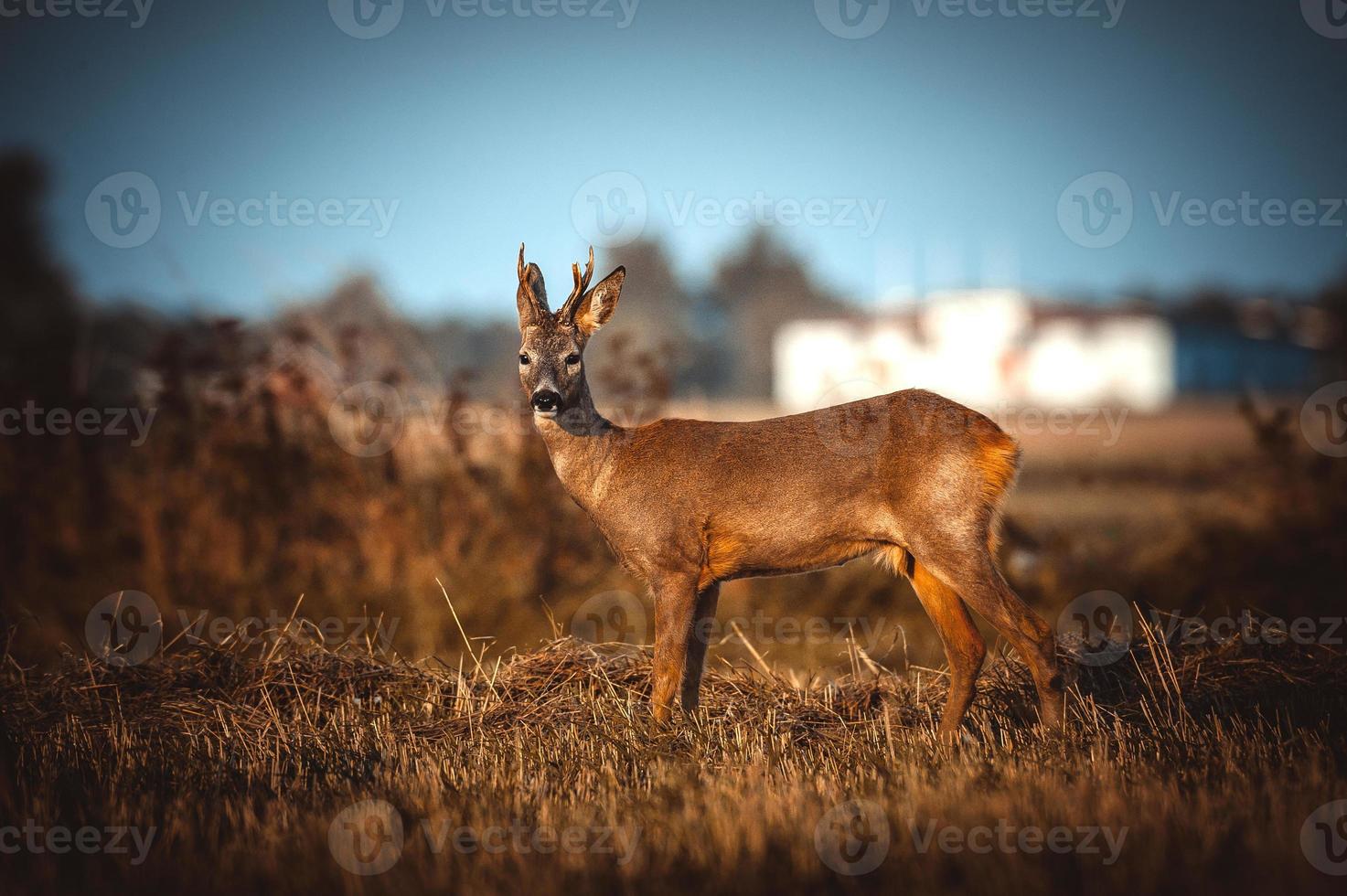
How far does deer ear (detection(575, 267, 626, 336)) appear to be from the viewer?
6.33 m

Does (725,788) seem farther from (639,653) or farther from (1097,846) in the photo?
(639,653)

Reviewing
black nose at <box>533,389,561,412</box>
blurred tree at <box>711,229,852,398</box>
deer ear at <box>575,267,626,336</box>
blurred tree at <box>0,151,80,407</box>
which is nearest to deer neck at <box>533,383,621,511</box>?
deer ear at <box>575,267,626,336</box>

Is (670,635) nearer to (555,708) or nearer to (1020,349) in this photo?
(555,708)

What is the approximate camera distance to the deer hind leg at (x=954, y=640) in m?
5.75

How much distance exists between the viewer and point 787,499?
583 cm

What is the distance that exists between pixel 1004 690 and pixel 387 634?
5.66 meters

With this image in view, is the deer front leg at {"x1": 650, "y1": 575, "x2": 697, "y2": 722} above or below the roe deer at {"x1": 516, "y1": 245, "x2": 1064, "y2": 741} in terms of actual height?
below

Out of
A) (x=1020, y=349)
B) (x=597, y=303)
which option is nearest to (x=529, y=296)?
(x=597, y=303)

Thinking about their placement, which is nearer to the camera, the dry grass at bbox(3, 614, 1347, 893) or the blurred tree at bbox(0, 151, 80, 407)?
the dry grass at bbox(3, 614, 1347, 893)

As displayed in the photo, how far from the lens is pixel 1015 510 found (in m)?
14.9

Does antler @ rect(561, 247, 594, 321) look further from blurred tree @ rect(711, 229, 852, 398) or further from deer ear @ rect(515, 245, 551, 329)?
blurred tree @ rect(711, 229, 852, 398)

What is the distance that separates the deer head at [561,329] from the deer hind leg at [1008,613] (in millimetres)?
2175

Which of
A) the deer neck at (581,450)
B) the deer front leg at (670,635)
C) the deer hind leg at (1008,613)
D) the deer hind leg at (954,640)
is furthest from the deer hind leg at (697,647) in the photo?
the deer hind leg at (1008,613)

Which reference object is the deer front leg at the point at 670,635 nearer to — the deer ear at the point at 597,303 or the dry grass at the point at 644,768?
the dry grass at the point at 644,768
